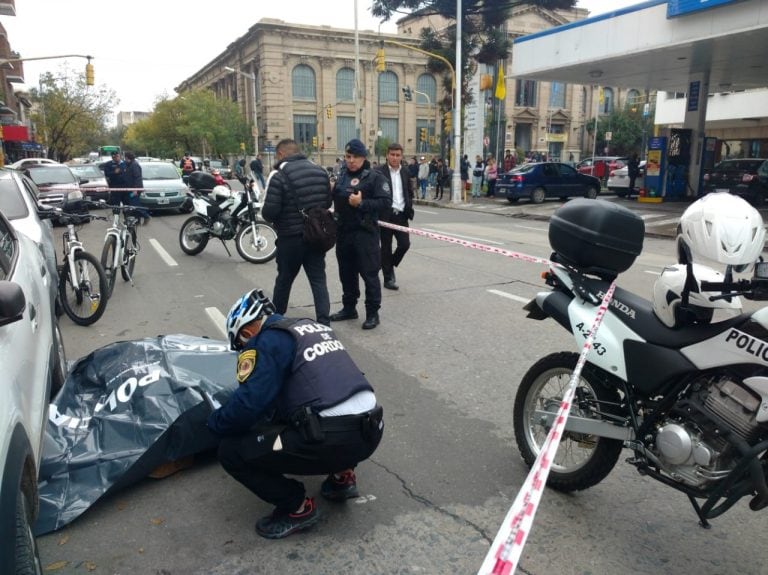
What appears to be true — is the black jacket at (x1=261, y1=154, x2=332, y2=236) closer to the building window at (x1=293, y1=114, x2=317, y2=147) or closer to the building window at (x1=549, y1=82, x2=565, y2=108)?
the building window at (x1=293, y1=114, x2=317, y2=147)

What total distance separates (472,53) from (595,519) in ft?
109

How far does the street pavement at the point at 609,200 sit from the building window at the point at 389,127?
136ft

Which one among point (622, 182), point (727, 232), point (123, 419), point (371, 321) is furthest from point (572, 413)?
point (622, 182)

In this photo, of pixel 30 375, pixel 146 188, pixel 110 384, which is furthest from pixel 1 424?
pixel 146 188

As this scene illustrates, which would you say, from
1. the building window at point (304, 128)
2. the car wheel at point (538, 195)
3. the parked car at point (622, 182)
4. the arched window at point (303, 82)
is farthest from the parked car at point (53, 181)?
the arched window at point (303, 82)

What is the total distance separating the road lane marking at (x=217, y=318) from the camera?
648 centimetres

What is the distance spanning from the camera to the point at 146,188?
17531 mm

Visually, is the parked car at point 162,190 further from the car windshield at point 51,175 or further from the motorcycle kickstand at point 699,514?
the motorcycle kickstand at point 699,514

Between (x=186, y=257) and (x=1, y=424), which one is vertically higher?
(x=1, y=424)

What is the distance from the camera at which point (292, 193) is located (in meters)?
5.64

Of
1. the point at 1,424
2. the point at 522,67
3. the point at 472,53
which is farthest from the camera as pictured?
the point at 472,53

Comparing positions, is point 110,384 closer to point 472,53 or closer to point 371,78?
point 472,53

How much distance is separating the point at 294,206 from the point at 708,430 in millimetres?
3968

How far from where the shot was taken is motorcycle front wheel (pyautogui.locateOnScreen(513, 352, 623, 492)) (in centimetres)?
311
